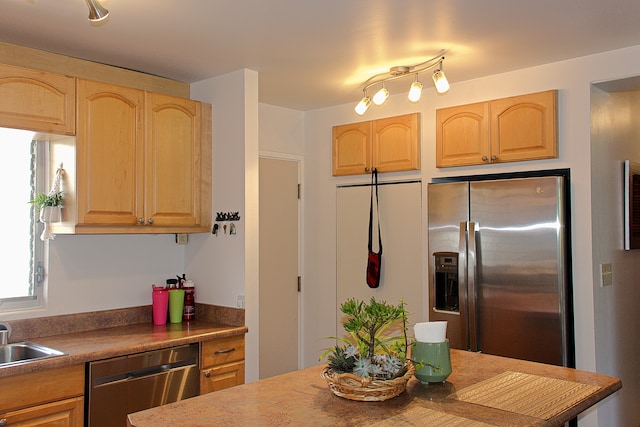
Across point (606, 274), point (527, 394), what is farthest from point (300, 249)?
point (527, 394)

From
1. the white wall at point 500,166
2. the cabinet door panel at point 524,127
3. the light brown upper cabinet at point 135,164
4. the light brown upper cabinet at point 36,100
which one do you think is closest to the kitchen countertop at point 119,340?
the light brown upper cabinet at point 135,164

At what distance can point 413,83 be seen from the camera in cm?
327

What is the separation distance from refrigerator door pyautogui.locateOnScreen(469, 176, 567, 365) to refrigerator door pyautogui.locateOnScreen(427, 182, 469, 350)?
0.07 meters

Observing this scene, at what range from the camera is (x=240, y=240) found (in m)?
3.48

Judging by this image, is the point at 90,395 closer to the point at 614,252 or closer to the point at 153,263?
the point at 153,263

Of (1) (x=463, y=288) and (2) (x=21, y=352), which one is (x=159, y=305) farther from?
(1) (x=463, y=288)

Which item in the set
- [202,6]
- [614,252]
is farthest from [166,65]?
[614,252]

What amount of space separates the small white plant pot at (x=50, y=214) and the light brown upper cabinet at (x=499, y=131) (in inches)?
94.6

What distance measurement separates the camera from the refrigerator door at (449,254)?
11.3 ft

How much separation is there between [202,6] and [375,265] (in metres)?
2.33

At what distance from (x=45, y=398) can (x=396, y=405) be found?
1646 millimetres

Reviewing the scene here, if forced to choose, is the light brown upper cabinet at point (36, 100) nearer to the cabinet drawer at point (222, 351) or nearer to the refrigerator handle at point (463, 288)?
the cabinet drawer at point (222, 351)

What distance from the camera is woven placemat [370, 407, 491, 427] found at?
5.30 ft

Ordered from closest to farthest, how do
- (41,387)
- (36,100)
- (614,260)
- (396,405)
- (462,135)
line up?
(396,405) → (41,387) → (36,100) → (614,260) → (462,135)
